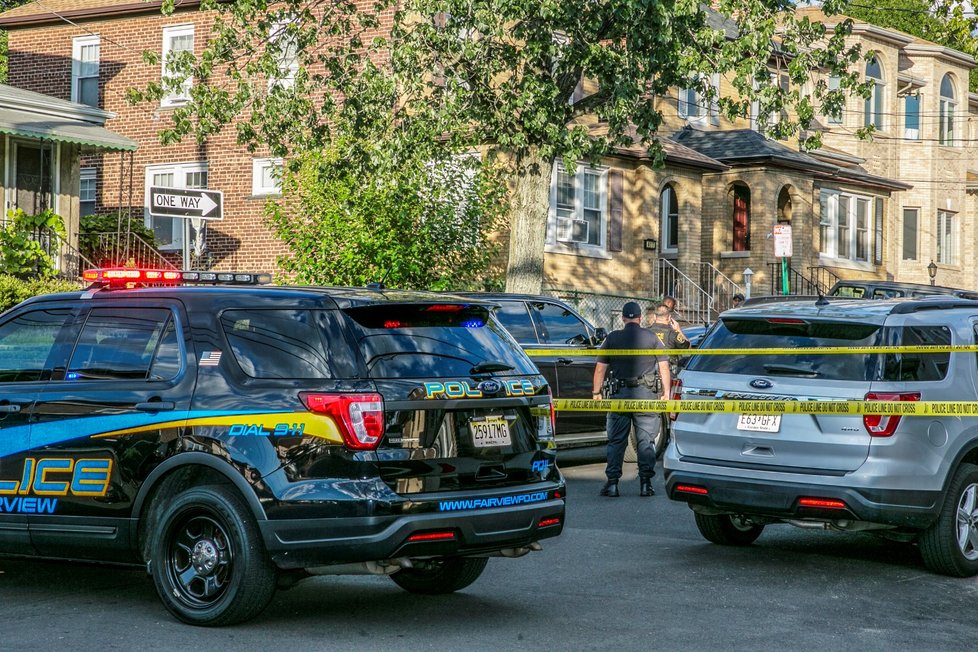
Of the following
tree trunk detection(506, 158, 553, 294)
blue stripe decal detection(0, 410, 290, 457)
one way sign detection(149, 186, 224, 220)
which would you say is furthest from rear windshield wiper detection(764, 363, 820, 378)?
tree trunk detection(506, 158, 553, 294)

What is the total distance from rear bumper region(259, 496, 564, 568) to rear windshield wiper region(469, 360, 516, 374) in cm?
78

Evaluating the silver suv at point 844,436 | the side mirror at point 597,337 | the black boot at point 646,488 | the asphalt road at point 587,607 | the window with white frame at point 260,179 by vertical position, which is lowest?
the asphalt road at point 587,607

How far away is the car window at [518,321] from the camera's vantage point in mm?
14633

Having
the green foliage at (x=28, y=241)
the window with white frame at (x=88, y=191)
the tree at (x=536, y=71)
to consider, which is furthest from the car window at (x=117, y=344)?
the window with white frame at (x=88, y=191)

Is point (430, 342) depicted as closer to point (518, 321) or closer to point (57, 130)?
point (518, 321)

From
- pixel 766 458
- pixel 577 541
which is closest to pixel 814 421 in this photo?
pixel 766 458

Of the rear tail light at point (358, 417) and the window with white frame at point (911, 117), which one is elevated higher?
the window with white frame at point (911, 117)

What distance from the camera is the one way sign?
14195mm

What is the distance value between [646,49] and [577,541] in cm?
1071

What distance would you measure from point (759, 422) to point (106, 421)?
14.1 ft

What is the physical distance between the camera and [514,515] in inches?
275

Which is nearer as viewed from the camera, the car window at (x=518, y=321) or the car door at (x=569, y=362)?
the car window at (x=518, y=321)

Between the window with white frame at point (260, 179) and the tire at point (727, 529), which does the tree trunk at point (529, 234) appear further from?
the window with white frame at point (260, 179)

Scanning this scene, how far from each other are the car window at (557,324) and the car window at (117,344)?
25.7 ft
